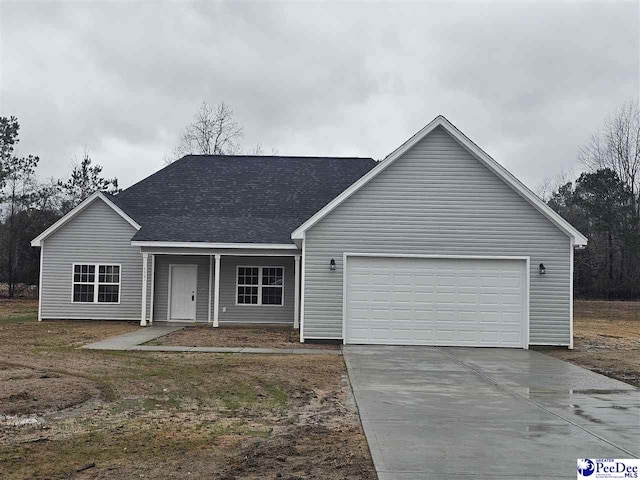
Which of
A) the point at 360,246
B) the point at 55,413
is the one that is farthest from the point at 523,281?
the point at 55,413

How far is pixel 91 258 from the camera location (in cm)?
2217

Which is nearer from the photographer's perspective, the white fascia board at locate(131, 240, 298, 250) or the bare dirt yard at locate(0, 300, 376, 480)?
the bare dirt yard at locate(0, 300, 376, 480)

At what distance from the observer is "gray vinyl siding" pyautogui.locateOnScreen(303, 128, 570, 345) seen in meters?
16.5

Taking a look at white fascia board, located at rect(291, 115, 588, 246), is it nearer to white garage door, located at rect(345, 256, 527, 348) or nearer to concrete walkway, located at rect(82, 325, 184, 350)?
white garage door, located at rect(345, 256, 527, 348)

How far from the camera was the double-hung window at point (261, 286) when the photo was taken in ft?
73.0

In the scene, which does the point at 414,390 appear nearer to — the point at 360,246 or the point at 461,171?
the point at 360,246

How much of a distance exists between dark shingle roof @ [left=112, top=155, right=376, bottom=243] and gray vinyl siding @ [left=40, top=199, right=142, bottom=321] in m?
0.89

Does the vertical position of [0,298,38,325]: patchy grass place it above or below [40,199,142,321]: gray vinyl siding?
below

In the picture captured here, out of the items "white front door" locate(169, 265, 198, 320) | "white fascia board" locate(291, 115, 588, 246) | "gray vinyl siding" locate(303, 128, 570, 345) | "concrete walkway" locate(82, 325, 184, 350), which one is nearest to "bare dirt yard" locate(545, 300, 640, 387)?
"gray vinyl siding" locate(303, 128, 570, 345)

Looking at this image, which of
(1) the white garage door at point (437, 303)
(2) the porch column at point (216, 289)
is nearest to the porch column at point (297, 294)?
(2) the porch column at point (216, 289)

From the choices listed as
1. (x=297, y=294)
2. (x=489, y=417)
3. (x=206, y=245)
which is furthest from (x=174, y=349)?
(x=489, y=417)

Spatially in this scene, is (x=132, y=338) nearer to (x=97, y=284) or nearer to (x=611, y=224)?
(x=97, y=284)

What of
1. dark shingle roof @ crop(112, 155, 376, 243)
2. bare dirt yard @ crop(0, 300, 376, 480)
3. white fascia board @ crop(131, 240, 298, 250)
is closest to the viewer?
bare dirt yard @ crop(0, 300, 376, 480)

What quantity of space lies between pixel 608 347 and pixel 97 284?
16702 millimetres
